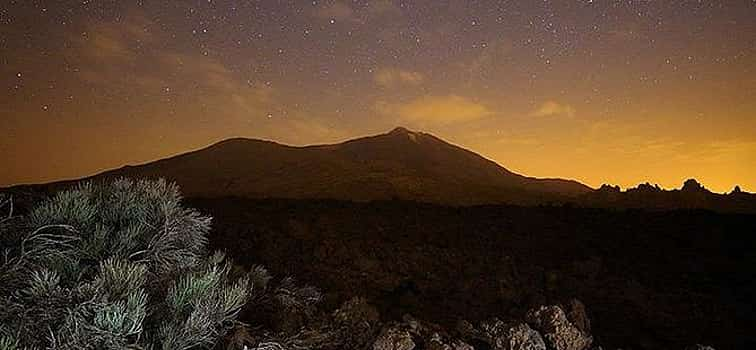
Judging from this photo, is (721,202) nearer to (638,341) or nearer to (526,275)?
(526,275)

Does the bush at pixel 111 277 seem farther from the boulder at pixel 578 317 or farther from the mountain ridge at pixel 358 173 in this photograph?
the mountain ridge at pixel 358 173

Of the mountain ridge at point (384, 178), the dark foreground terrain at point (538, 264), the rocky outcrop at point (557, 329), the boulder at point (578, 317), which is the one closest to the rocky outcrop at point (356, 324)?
the dark foreground terrain at point (538, 264)

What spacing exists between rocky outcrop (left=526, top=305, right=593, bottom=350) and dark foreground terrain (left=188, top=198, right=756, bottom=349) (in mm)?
573

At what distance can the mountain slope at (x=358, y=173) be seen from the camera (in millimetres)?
21859

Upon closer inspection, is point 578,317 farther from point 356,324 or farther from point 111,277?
point 111,277

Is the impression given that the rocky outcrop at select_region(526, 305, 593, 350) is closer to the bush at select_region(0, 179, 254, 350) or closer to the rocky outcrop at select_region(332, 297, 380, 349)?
the rocky outcrop at select_region(332, 297, 380, 349)

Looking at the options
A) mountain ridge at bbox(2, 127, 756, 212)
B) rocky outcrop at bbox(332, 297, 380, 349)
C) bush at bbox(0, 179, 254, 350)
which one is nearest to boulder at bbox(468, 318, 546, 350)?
rocky outcrop at bbox(332, 297, 380, 349)

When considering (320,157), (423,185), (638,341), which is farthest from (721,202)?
(320,157)

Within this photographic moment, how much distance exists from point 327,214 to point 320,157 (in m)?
25.5

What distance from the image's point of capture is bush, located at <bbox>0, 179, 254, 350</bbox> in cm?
271

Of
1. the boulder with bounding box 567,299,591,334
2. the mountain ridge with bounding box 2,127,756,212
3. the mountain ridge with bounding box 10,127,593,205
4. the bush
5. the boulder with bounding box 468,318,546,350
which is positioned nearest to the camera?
the bush

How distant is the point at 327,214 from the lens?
12312 mm

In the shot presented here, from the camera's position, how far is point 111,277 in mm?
2967

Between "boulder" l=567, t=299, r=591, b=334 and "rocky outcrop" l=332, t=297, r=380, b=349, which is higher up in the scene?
"boulder" l=567, t=299, r=591, b=334
